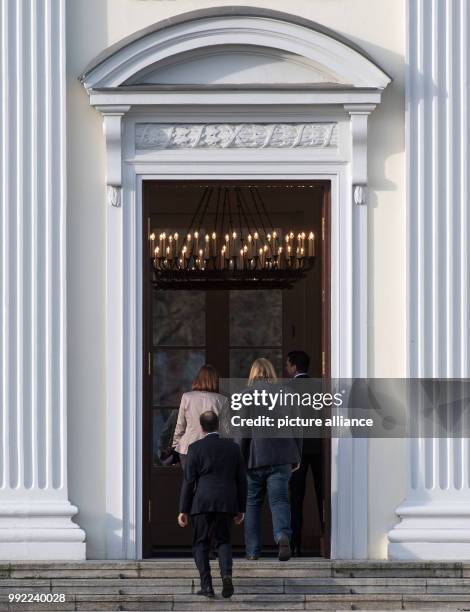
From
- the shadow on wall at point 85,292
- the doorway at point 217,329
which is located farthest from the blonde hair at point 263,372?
the doorway at point 217,329

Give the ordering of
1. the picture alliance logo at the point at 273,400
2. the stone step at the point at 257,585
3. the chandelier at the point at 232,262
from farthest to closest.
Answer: the chandelier at the point at 232,262 → the picture alliance logo at the point at 273,400 → the stone step at the point at 257,585

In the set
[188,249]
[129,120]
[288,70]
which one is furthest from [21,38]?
[188,249]

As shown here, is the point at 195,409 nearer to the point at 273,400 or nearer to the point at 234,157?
the point at 273,400

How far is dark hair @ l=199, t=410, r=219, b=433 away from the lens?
42.7ft

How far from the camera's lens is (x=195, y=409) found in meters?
14.0

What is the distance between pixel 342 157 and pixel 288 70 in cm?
82

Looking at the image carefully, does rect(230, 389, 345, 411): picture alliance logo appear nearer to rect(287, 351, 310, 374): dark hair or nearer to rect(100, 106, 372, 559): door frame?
rect(287, 351, 310, 374): dark hair

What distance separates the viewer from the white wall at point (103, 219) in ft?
45.3

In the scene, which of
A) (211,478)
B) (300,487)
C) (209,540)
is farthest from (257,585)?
(300,487)

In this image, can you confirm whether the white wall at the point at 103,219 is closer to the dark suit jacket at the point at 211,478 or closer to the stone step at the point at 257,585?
the stone step at the point at 257,585

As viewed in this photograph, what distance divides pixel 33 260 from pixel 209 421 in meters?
2.01

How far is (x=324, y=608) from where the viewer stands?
13.1 m

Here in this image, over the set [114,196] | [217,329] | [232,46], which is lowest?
[217,329]

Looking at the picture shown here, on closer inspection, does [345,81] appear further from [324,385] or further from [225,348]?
[225,348]
